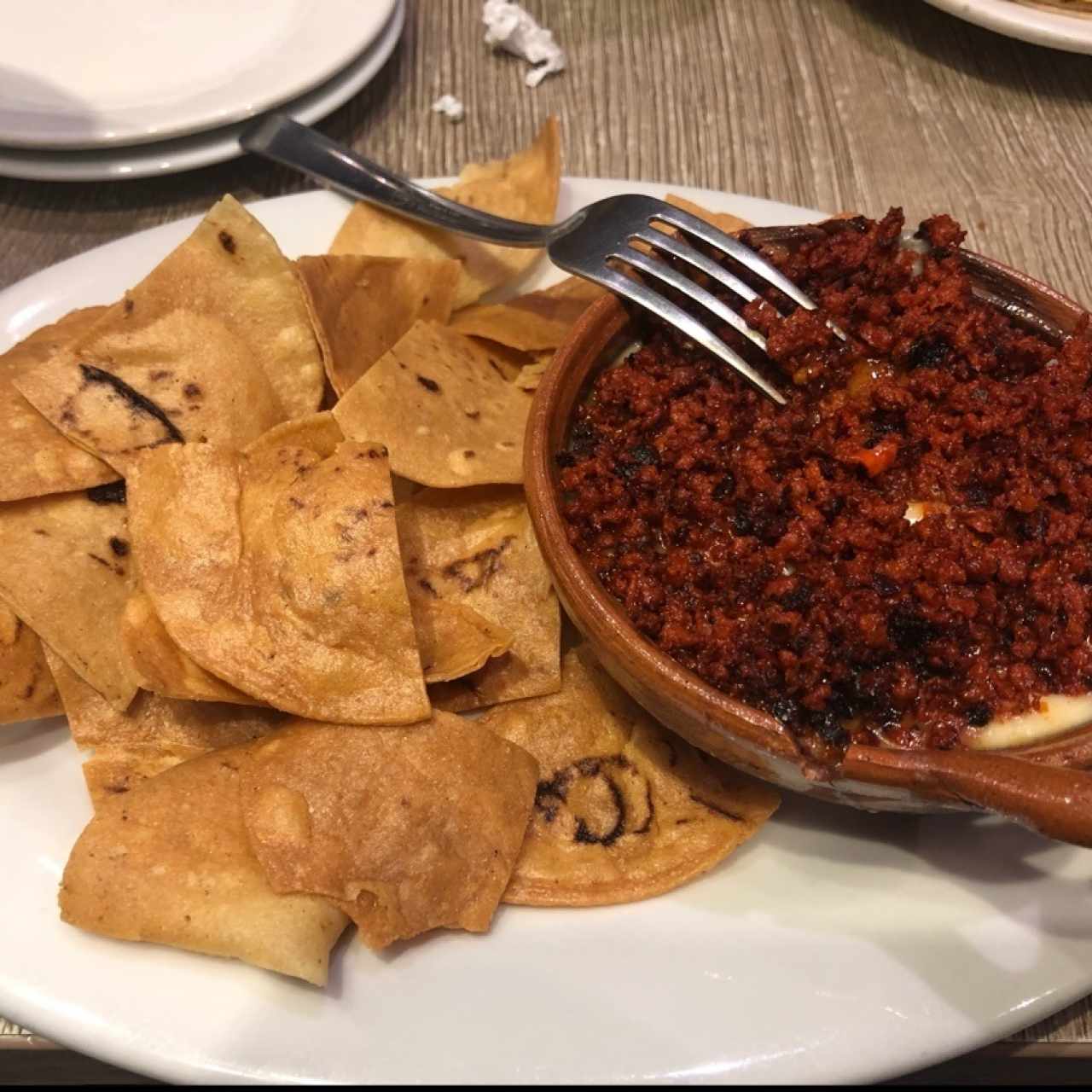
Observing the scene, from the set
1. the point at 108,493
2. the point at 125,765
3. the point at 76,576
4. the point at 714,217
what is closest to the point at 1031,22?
the point at 714,217

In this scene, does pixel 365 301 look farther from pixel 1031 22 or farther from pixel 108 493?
pixel 1031 22

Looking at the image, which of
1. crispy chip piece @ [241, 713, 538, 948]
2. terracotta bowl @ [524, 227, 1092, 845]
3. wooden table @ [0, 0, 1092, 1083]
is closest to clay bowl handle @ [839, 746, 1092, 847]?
terracotta bowl @ [524, 227, 1092, 845]

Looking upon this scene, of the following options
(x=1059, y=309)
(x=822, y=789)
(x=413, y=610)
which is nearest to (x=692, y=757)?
(x=822, y=789)

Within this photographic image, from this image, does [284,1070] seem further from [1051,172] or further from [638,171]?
[1051,172]

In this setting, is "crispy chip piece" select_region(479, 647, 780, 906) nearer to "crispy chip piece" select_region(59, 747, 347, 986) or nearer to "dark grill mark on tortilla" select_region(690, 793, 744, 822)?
"dark grill mark on tortilla" select_region(690, 793, 744, 822)

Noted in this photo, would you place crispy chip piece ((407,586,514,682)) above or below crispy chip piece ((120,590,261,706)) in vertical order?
below

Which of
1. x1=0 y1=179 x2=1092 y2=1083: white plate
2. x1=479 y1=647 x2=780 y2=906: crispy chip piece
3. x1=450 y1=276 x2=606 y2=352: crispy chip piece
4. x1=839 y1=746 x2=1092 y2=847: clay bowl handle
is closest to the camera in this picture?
x1=839 y1=746 x2=1092 y2=847: clay bowl handle
